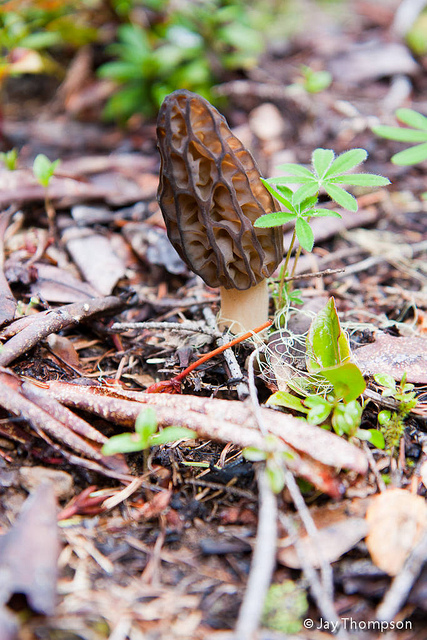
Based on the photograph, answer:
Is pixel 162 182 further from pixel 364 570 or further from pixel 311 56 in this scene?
pixel 311 56

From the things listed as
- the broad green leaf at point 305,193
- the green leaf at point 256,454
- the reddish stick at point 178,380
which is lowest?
the reddish stick at point 178,380

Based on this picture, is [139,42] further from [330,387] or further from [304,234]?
[330,387]

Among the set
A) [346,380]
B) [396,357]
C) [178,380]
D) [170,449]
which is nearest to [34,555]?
[170,449]

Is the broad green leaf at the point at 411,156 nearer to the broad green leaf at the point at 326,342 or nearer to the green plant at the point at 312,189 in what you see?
the green plant at the point at 312,189

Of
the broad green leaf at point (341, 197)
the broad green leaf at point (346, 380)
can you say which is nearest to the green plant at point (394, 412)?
the broad green leaf at point (346, 380)

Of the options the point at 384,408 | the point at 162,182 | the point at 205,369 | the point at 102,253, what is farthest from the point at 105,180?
the point at 384,408

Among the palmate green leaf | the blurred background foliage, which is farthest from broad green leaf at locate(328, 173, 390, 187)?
the blurred background foliage
